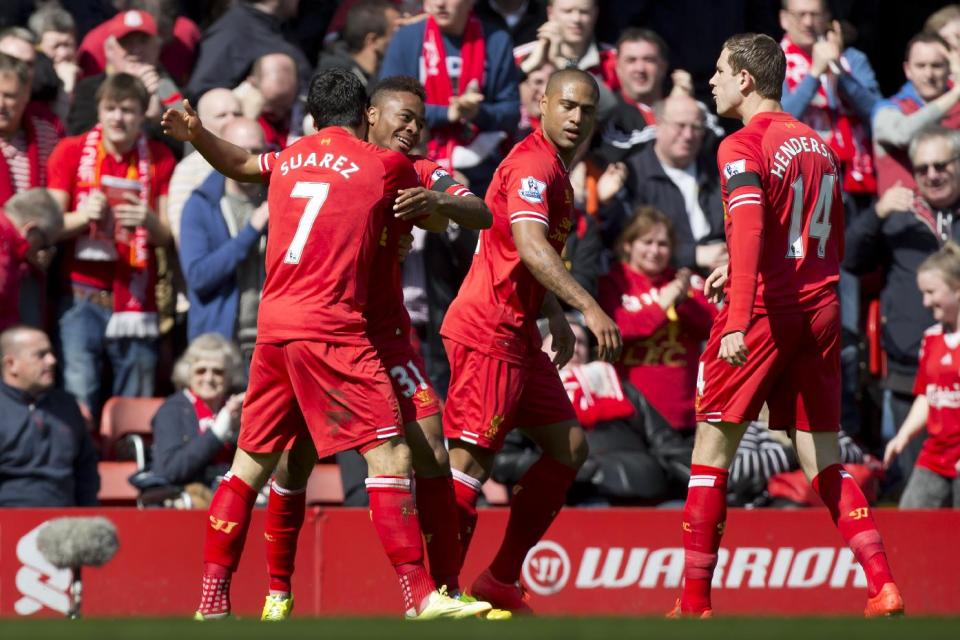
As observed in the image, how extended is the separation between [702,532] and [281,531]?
1.87 meters

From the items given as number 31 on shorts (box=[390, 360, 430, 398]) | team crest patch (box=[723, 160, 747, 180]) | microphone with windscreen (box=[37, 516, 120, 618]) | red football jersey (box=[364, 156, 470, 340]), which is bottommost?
microphone with windscreen (box=[37, 516, 120, 618])

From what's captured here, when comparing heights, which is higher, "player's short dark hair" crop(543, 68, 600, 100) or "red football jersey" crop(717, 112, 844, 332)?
"player's short dark hair" crop(543, 68, 600, 100)

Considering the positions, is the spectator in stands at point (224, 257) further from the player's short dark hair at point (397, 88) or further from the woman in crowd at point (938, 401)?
the woman in crowd at point (938, 401)

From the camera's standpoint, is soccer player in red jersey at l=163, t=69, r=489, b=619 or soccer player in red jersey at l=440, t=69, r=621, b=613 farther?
soccer player in red jersey at l=440, t=69, r=621, b=613

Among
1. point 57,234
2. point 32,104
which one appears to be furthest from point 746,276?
point 32,104

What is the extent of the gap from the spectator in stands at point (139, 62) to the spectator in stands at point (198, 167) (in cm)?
35

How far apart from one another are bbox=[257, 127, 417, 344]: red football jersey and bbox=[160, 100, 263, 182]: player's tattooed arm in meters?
0.34

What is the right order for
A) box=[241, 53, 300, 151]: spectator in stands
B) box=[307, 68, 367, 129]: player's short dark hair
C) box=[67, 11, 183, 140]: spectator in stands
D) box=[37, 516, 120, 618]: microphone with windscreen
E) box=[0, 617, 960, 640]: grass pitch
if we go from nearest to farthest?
box=[0, 617, 960, 640]: grass pitch < box=[307, 68, 367, 129]: player's short dark hair < box=[37, 516, 120, 618]: microphone with windscreen < box=[241, 53, 300, 151]: spectator in stands < box=[67, 11, 183, 140]: spectator in stands

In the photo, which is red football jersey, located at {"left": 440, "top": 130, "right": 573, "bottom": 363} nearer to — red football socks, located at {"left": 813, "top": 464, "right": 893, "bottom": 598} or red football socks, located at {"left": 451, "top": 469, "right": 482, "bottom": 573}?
red football socks, located at {"left": 451, "top": 469, "right": 482, "bottom": 573}

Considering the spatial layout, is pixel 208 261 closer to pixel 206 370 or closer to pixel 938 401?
pixel 206 370

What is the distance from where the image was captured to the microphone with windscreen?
8.26 m

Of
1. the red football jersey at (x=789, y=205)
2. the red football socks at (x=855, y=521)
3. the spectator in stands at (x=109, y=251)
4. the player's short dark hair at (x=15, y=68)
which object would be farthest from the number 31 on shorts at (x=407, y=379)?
the player's short dark hair at (x=15, y=68)

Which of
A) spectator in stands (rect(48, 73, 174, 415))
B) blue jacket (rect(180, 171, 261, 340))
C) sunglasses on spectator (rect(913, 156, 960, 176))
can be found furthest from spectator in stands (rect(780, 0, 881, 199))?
spectator in stands (rect(48, 73, 174, 415))

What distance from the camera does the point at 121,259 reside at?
10.8m
